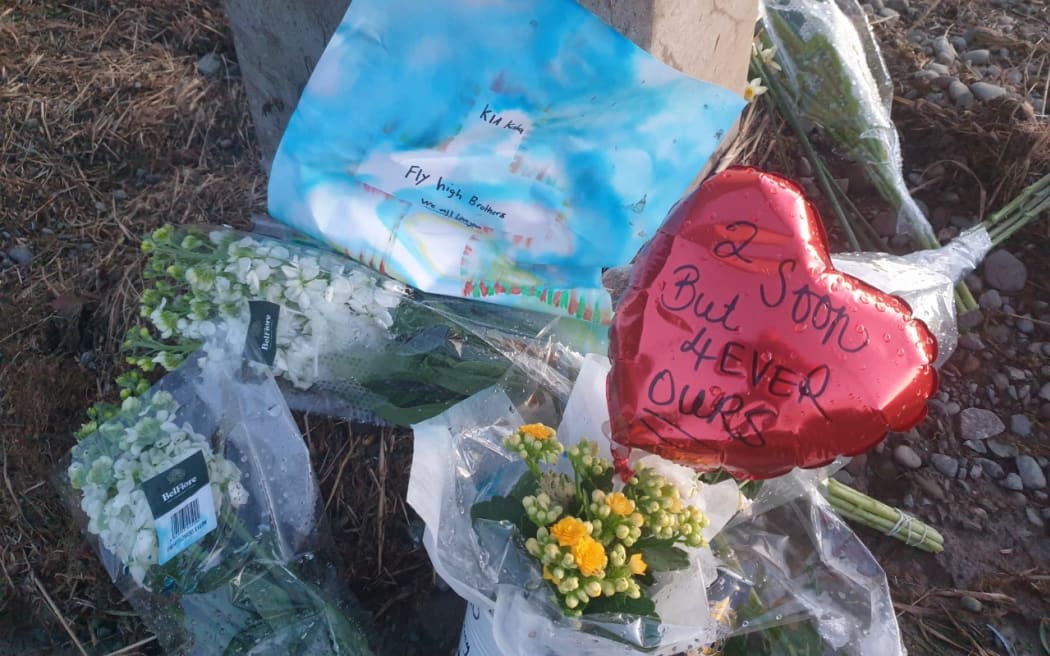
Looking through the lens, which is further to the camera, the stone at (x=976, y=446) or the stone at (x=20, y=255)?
the stone at (x=20, y=255)

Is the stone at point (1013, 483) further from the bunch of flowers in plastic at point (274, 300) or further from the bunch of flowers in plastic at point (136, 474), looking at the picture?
the bunch of flowers in plastic at point (136, 474)

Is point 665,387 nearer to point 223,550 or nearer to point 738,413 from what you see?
point 738,413

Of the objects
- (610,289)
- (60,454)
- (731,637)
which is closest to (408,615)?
(731,637)

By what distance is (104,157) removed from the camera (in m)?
2.04

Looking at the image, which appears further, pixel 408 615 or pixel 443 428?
pixel 408 615

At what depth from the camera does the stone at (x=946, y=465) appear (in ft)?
4.74

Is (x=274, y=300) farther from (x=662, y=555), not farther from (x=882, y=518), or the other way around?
(x=882, y=518)

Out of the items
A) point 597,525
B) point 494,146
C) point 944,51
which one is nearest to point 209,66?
point 494,146

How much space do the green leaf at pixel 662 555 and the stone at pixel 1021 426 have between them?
3.33 ft

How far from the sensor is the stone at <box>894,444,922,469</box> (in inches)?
56.9

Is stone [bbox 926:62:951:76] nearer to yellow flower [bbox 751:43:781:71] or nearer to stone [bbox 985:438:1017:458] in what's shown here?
yellow flower [bbox 751:43:781:71]

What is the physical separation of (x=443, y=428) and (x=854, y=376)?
1.74ft

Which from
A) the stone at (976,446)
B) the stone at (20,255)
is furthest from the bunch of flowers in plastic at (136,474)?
the stone at (976,446)

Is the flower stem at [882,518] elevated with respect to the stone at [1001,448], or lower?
lower
